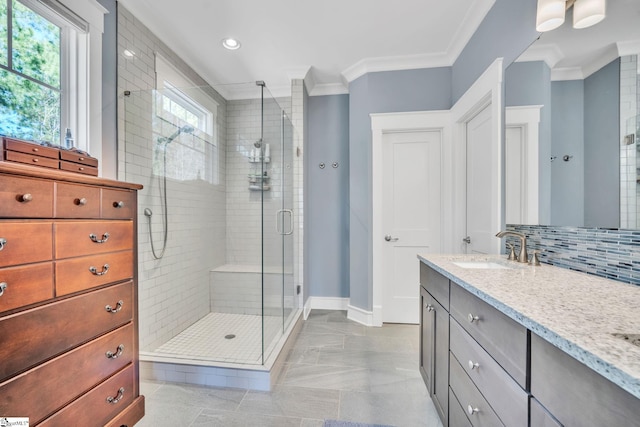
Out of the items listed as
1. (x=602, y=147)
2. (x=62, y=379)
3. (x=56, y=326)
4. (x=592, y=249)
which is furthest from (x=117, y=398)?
(x=602, y=147)

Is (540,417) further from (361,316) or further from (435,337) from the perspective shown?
(361,316)

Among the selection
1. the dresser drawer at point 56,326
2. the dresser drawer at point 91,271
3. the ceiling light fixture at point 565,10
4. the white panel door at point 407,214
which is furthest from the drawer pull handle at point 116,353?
the ceiling light fixture at point 565,10

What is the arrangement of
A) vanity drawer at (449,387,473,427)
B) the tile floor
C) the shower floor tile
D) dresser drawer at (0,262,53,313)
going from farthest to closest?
the shower floor tile, the tile floor, vanity drawer at (449,387,473,427), dresser drawer at (0,262,53,313)

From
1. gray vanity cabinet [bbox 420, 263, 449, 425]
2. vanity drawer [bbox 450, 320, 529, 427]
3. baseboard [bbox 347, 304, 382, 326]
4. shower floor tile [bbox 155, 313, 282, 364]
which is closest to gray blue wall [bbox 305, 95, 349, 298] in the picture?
baseboard [bbox 347, 304, 382, 326]

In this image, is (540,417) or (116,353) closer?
(540,417)

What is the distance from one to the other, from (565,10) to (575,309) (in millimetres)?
1452

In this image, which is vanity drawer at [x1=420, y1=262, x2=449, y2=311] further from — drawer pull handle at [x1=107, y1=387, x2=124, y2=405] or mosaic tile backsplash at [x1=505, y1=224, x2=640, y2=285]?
drawer pull handle at [x1=107, y1=387, x2=124, y2=405]

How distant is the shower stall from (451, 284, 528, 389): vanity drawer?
54.4 inches

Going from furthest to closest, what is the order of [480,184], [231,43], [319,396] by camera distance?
[231,43] → [480,184] → [319,396]

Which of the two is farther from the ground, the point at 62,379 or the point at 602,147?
the point at 602,147

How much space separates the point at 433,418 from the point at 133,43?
336 centimetres

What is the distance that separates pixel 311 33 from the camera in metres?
2.32

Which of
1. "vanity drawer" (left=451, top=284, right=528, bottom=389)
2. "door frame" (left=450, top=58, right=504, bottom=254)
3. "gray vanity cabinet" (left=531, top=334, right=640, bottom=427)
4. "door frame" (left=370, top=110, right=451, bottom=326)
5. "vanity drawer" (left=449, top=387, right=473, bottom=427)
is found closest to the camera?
"gray vanity cabinet" (left=531, top=334, right=640, bottom=427)

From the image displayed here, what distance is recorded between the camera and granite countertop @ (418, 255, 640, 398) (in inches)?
18.8
